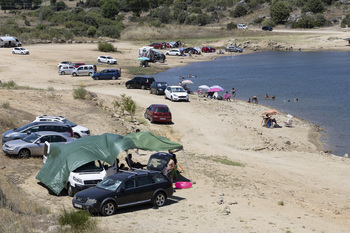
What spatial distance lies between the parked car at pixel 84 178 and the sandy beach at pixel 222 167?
490mm

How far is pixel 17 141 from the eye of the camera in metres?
22.9

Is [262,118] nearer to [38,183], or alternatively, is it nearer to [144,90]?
[144,90]

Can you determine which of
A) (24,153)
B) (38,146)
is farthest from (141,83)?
(24,153)

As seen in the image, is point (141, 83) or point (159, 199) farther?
point (141, 83)

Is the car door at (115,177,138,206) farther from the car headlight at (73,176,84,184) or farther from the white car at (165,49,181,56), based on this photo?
the white car at (165,49,181,56)

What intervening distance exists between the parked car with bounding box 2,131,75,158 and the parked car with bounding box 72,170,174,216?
23.2ft

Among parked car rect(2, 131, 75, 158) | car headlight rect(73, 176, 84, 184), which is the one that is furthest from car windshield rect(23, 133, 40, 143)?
car headlight rect(73, 176, 84, 184)

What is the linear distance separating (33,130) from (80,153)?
7.23 metres

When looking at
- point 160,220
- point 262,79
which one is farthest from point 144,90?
point 160,220

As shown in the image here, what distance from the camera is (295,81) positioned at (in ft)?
204

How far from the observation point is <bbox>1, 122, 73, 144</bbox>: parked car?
24.4 metres

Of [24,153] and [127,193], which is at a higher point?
[127,193]

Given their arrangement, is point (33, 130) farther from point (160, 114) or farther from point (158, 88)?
point (158, 88)

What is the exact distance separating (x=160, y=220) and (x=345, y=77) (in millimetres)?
54885
